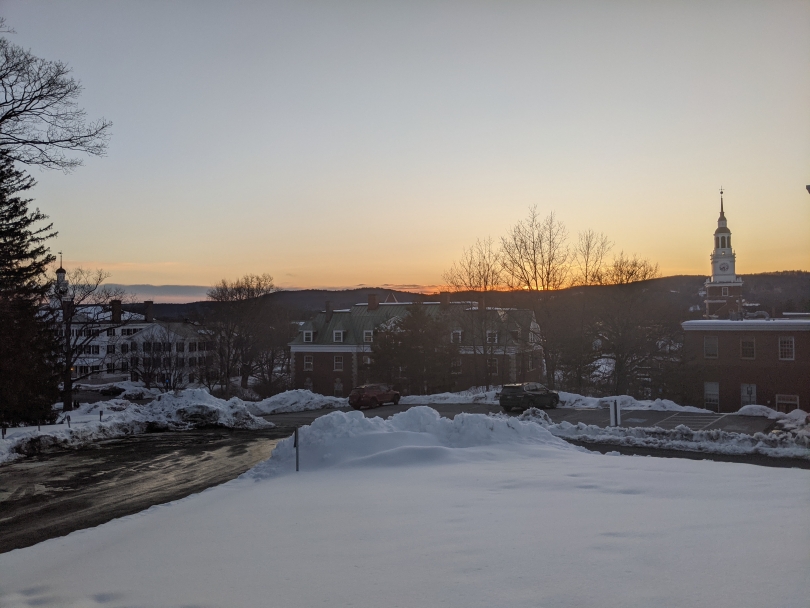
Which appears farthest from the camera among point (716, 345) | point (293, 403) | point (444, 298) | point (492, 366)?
point (444, 298)

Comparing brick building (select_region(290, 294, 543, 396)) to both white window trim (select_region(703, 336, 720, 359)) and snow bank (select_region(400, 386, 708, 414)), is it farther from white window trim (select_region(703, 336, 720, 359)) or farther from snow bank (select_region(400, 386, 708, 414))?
snow bank (select_region(400, 386, 708, 414))

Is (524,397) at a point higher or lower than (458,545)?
lower

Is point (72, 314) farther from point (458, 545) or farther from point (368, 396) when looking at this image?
point (458, 545)

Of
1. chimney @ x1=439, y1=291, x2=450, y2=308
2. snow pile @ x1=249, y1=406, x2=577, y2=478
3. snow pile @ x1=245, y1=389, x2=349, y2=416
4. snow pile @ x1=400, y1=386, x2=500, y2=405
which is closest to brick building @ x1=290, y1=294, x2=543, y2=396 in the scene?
chimney @ x1=439, y1=291, x2=450, y2=308

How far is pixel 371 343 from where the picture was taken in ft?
179

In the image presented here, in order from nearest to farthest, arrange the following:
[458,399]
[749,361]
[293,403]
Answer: [458,399]
[293,403]
[749,361]

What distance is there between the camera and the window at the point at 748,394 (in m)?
38.8

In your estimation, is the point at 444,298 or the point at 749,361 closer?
the point at 749,361

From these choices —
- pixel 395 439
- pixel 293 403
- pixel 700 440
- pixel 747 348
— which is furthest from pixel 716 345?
pixel 395 439

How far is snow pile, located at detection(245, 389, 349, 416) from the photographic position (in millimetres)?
35594

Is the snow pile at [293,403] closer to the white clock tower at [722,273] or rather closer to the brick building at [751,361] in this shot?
the brick building at [751,361]

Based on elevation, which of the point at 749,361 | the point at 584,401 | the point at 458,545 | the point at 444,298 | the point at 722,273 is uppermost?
the point at 722,273

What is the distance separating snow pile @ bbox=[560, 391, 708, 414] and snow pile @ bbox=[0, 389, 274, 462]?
16211 millimetres

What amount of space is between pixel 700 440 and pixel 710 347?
85.4 ft
